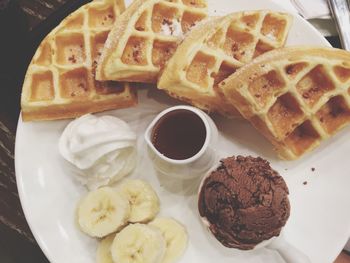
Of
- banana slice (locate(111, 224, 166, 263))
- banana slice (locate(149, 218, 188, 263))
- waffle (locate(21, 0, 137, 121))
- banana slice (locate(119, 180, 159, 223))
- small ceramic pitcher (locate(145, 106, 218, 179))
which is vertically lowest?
banana slice (locate(149, 218, 188, 263))

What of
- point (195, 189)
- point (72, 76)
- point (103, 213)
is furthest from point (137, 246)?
point (72, 76)

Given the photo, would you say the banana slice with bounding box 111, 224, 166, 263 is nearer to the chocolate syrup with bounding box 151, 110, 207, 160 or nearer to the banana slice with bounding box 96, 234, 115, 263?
the banana slice with bounding box 96, 234, 115, 263

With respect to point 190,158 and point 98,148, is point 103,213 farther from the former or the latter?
point 190,158

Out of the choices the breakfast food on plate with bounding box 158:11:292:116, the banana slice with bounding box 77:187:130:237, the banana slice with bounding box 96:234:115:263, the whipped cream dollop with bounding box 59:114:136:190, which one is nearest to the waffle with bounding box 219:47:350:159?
the breakfast food on plate with bounding box 158:11:292:116

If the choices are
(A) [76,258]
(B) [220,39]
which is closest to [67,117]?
(A) [76,258]

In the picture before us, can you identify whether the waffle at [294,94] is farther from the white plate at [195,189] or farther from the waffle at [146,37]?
the waffle at [146,37]

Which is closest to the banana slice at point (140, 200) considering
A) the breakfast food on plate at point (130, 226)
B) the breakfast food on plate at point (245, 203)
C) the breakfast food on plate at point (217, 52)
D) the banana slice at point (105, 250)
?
the breakfast food on plate at point (130, 226)
